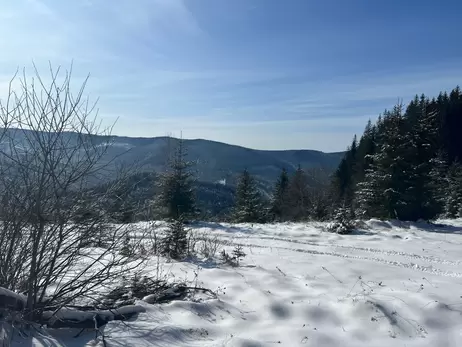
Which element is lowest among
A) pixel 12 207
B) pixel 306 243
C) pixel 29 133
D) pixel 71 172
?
pixel 306 243

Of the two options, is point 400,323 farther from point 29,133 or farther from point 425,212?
point 425,212

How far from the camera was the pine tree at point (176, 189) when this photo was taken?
65.2ft

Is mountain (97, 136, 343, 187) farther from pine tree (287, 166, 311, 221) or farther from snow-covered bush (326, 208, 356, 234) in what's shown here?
snow-covered bush (326, 208, 356, 234)

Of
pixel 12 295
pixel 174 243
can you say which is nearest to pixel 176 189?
pixel 174 243

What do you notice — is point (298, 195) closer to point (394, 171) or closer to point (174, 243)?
point (394, 171)

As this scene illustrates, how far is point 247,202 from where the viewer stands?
28953 millimetres

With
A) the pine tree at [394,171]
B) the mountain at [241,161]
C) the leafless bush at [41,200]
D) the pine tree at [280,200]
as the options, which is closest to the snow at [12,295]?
the leafless bush at [41,200]

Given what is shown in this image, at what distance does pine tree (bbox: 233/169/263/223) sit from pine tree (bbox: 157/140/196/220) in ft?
25.7

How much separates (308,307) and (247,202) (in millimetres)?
23675

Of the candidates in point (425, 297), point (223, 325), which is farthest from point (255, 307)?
point (425, 297)

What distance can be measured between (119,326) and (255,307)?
6.29 feet

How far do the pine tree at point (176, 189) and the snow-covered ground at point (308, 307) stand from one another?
433 inches

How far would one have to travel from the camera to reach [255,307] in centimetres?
545

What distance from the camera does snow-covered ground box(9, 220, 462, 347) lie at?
438cm
